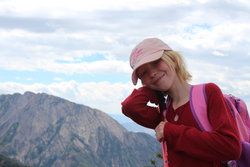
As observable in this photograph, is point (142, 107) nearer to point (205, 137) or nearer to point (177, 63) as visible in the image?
point (177, 63)

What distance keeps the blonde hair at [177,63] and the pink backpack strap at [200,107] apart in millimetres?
238

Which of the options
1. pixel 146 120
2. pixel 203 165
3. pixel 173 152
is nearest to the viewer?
pixel 203 165

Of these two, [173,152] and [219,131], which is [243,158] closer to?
[219,131]

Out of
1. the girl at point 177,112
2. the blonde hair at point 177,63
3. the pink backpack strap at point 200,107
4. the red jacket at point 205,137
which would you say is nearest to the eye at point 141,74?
the girl at point 177,112

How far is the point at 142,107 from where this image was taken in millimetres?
3771

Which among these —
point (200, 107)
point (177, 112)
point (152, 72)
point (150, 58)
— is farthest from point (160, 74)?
point (200, 107)

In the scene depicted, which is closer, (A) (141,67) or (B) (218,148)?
(B) (218,148)

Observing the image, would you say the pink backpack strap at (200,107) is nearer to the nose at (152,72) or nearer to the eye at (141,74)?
the nose at (152,72)

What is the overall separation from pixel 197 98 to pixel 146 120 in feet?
2.38

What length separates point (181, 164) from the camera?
3330 mm

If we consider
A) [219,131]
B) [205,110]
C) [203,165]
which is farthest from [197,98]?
[203,165]

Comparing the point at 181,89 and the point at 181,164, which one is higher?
the point at 181,89

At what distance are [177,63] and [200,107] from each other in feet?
1.79

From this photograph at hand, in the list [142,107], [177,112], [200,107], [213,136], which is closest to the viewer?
[213,136]
